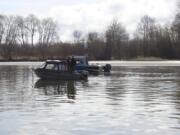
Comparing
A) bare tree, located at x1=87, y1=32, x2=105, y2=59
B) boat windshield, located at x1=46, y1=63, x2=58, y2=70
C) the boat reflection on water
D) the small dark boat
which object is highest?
bare tree, located at x1=87, y1=32, x2=105, y2=59

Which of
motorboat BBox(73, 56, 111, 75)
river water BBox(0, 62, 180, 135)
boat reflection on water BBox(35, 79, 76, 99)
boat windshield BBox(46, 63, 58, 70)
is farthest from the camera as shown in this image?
motorboat BBox(73, 56, 111, 75)

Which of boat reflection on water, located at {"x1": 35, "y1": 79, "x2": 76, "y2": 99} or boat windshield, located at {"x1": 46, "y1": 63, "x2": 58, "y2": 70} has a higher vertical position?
boat windshield, located at {"x1": 46, "y1": 63, "x2": 58, "y2": 70}

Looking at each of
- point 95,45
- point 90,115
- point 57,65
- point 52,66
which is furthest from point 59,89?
point 95,45

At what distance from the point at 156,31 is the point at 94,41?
18.7 metres

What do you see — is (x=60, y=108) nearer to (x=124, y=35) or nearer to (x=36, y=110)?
(x=36, y=110)

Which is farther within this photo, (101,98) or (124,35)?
(124,35)

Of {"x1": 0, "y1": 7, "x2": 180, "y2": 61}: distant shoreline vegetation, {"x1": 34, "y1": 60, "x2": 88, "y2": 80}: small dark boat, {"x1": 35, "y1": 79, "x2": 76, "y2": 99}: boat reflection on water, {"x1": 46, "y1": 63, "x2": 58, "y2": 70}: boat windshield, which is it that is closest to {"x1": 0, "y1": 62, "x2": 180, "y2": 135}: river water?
{"x1": 35, "y1": 79, "x2": 76, "y2": 99}: boat reflection on water

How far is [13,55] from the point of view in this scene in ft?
456

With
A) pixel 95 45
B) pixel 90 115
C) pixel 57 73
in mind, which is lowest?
pixel 90 115

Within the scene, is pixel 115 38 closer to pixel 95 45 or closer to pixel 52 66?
pixel 95 45

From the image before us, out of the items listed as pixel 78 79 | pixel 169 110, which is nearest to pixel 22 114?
pixel 169 110

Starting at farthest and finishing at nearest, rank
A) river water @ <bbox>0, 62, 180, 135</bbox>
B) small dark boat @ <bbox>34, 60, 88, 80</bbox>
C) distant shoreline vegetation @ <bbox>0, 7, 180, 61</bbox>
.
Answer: distant shoreline vegetation @ <bbox>0, 7, 180, 61</bbox>, small dark boat @ <bbox>34, 60, 88, 80</bbox>, river water @ <bbox>0, 62, 180, 135</bbox>

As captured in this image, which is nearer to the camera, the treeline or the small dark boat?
the small dark boat

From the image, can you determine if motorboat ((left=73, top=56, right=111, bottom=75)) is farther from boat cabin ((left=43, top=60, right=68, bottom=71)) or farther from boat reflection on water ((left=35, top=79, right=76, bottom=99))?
boat reflection on water ((left=35, top=79, right=76, bottom=99))
